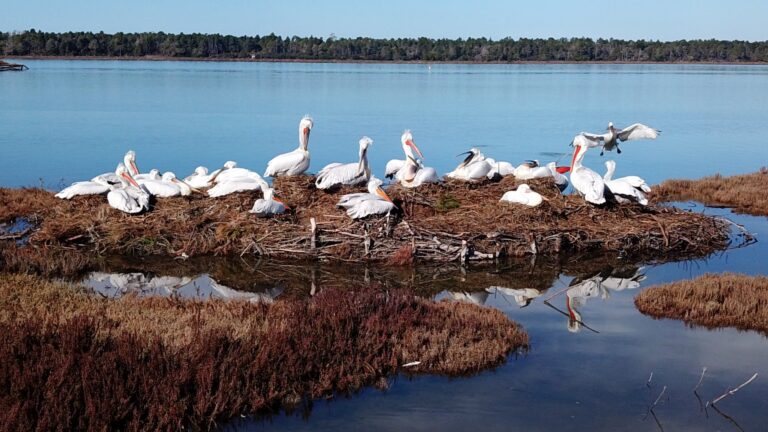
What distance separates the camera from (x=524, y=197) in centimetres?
1201

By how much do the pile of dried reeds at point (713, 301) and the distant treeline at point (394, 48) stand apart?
11810cm

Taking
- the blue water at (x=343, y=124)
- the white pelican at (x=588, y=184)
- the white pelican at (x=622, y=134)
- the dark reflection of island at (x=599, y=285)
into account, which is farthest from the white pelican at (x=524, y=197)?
the blue water at (x=343, y=124)

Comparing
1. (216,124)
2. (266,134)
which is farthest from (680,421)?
(216,124)

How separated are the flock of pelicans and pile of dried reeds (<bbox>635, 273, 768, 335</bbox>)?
2.76 metres

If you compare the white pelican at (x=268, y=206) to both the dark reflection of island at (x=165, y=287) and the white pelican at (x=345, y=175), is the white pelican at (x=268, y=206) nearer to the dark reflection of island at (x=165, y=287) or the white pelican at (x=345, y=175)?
the white pelican at (x=345, y=175)

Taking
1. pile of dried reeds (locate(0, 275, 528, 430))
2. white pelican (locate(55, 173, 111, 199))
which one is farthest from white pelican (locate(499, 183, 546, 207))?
white pelican (locate(55, 173, 111, 199))

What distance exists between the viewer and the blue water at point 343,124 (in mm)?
20734

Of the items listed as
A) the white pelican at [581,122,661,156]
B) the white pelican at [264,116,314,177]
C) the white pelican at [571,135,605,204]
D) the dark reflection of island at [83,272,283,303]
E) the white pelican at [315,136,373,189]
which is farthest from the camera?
the white pelican at [581,122,661,156]

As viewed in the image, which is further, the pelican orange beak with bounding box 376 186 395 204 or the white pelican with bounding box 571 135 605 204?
the white pelican with bounding box 571 135 605 204

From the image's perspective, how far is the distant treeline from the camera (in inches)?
4813

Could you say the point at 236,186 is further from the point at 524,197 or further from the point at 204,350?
the point at 204,350

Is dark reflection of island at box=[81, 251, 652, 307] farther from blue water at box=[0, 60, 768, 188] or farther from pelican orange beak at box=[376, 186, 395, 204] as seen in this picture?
blue water at box=[0, 60, 768, 188]

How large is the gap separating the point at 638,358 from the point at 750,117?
30226mm

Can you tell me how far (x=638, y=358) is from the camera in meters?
7.78
